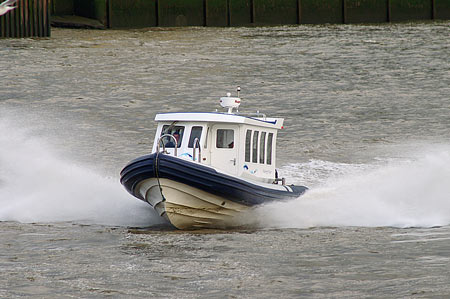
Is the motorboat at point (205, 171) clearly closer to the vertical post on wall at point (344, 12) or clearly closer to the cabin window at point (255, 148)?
the cabin window at point (255, 148)

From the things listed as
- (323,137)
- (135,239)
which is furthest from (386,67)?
(135,239)

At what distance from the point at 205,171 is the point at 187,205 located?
0.75 m

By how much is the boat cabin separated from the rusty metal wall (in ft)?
78.9

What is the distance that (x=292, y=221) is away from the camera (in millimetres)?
16031

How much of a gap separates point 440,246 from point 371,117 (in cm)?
1650

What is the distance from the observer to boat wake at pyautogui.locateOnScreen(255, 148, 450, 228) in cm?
1581

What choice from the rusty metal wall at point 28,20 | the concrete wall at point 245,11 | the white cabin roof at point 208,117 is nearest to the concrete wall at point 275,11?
the concrete wall at point 245,11

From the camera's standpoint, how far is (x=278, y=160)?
76.9 ft

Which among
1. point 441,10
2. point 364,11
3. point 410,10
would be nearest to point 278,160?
point 364,11

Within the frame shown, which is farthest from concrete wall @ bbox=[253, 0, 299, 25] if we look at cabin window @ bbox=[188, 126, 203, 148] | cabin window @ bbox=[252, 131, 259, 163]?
cabin window @ bbox=[188, 126, 203, 148]

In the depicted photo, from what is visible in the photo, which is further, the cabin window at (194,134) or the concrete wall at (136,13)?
the concrete wall at (136,13)

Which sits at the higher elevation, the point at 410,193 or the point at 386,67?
the point at 386,67

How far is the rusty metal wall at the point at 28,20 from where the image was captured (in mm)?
38000

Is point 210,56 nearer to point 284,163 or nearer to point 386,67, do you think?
point 386,67
